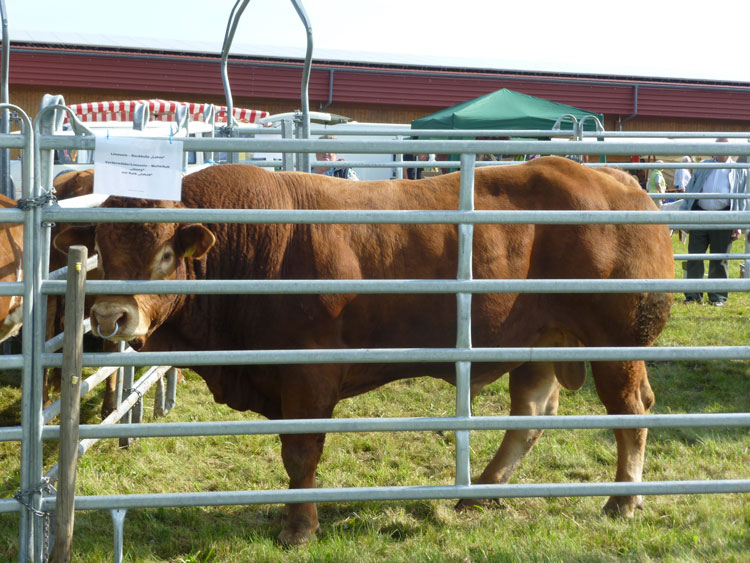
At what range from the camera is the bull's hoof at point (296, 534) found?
3.62 metres

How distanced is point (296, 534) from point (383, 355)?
41.7 inches

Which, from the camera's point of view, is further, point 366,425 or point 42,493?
point 366,425

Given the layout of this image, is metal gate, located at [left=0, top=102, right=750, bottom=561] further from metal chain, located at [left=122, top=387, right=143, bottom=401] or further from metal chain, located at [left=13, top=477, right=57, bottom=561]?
metal chain, located at [left=122, top=387, right=143, bottom=401]

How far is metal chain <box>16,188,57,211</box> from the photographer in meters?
2.96

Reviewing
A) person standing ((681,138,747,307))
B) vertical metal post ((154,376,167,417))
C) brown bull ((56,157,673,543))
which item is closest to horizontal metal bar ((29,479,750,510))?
brown bull ((56,157,673,543))

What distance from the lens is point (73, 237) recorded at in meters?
3.59

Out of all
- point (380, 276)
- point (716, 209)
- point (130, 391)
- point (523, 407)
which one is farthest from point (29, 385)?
point (716, 209)

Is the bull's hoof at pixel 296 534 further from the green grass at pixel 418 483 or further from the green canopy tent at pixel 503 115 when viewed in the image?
the green canopy tent at pixel 503 115

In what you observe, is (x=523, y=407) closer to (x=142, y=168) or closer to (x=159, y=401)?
(x=142, y=168)

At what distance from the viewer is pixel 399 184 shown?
4094mm

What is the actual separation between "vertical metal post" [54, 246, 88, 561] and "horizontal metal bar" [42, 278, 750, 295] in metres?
0.09

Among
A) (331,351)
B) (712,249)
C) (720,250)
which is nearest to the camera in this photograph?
(331,351)

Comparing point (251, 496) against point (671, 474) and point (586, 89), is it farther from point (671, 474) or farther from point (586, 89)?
point (586, 89)

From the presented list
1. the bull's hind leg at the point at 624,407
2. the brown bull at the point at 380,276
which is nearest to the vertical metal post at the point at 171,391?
the brown bull at the point at 380,276
